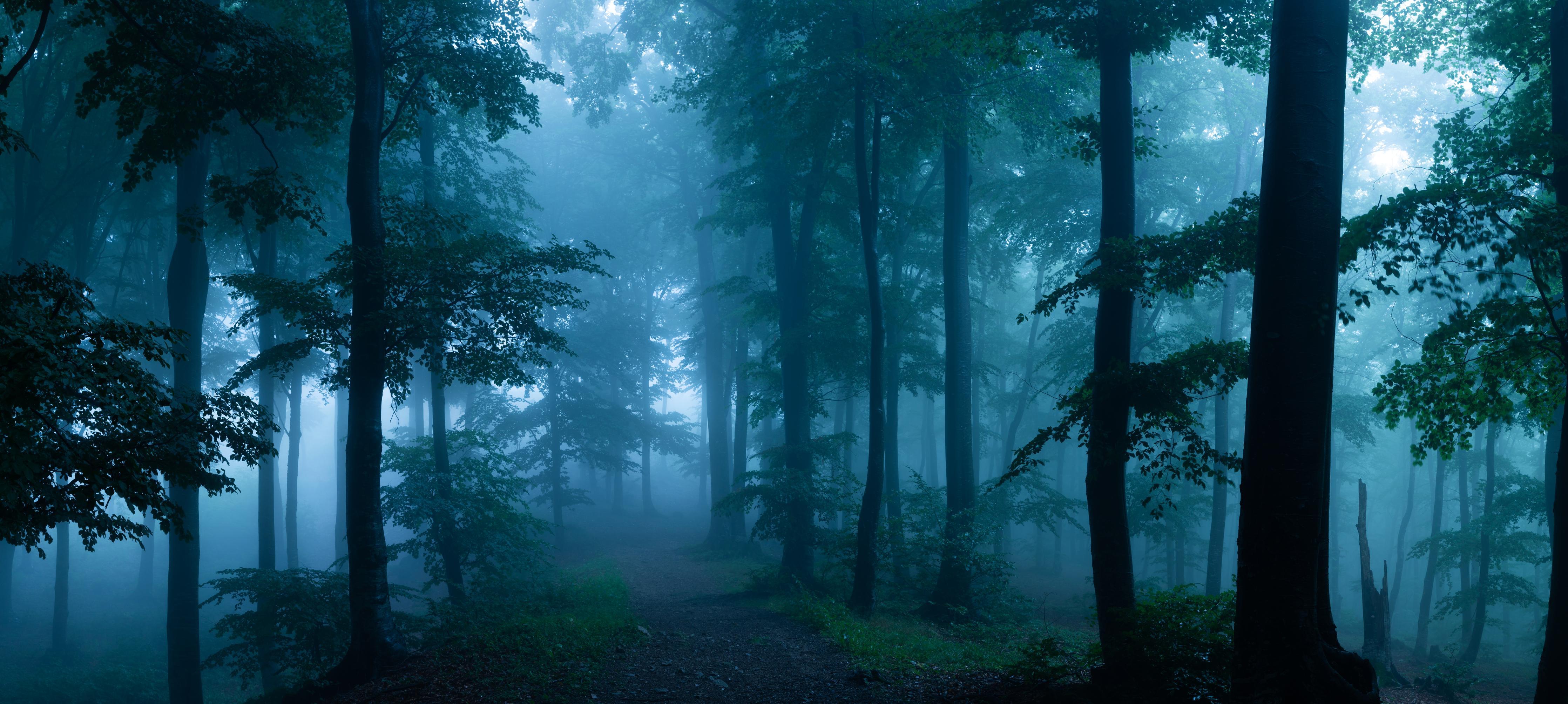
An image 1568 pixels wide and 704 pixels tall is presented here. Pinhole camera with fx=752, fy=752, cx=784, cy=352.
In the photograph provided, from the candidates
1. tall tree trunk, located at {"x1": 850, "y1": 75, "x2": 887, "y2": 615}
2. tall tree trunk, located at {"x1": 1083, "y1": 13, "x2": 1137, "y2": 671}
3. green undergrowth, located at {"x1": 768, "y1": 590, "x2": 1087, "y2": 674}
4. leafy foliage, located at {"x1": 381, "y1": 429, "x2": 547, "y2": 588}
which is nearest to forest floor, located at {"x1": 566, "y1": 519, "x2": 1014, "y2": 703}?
green undergrowth, located at {"x1": 768, "y1": 590, "x2": 1087, "y2": 674}

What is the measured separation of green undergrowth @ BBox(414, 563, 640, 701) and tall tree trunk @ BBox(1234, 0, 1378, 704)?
6384mm

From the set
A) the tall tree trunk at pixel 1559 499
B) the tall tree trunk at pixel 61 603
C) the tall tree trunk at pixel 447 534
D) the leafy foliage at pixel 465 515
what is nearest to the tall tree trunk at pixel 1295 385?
the tall tree trunk at pixel 1559 499

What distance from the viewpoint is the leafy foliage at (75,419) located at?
4.15 metres

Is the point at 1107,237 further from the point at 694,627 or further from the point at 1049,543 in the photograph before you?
the point at 1049,543

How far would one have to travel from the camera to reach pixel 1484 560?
65.1 feet

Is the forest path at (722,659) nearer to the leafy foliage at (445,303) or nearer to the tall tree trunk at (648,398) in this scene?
the leafy foliage at (445,303)

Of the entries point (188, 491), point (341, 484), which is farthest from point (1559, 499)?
point (341, 484)

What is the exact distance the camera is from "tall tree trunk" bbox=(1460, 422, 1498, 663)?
19344 mm

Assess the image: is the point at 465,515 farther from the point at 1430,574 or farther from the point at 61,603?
the point at 1430,574

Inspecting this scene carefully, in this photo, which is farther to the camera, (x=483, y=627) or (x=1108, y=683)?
(x=483, y=627)

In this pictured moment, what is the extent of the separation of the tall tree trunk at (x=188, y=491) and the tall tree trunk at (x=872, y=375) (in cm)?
1081

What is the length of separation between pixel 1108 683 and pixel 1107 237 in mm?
4278

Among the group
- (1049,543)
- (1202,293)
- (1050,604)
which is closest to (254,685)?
(1050,604)

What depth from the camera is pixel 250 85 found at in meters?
8.68
